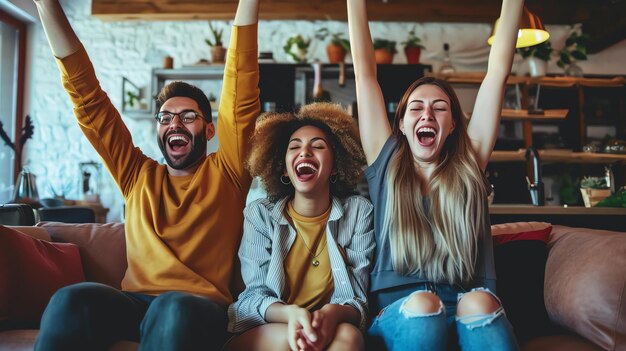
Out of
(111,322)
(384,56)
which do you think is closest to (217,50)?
(384,56)

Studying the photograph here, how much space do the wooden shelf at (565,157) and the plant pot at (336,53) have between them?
163cm

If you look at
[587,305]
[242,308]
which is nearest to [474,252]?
[587,305]

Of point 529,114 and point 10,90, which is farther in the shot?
point 10,90

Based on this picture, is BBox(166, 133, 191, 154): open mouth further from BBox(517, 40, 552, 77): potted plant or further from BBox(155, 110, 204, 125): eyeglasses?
BBox(517, 40, 552, 77): potted plant

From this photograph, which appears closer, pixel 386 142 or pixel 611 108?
pixel 386 142

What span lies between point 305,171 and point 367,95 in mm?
324

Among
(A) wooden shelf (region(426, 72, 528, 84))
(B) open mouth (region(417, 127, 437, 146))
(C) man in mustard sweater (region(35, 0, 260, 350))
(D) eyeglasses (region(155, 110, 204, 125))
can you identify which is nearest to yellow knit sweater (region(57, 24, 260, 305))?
(C) man in mustard sweater (region(35, 0, 260, 350))

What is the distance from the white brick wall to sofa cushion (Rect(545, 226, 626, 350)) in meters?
3.74

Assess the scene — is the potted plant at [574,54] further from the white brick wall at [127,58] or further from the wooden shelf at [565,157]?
the wooden shelf at [565,157]

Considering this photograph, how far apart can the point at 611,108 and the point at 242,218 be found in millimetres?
4594

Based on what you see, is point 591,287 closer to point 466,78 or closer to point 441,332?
point 441,332

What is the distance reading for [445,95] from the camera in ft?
5.16

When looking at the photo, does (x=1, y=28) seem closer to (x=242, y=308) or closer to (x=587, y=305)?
(x=242, y=308)

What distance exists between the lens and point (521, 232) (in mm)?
1778
